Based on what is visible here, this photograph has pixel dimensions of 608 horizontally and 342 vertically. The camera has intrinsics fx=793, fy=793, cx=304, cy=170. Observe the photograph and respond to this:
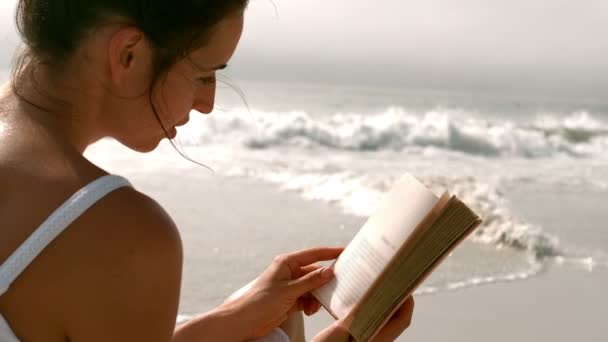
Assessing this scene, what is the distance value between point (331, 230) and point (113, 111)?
10.5 ft

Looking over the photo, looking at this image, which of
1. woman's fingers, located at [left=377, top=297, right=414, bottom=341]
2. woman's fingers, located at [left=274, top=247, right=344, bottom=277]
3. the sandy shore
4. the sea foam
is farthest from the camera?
the sea foam

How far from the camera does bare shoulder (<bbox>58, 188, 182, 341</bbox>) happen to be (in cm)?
89

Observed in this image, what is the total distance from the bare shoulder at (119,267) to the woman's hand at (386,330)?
23.0 inches

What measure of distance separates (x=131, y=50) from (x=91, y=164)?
15 centimetres

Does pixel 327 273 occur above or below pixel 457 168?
above

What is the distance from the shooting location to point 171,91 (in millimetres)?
1029

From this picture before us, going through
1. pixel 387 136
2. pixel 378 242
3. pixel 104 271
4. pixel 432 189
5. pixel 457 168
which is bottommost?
pixel 387 136

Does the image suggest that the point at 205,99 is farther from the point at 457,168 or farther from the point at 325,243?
the point at 457,168

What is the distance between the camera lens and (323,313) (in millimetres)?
2828

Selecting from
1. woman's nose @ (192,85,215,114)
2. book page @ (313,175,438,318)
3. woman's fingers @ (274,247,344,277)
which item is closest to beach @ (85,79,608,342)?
woman's fingers @ (274,247,344,277)

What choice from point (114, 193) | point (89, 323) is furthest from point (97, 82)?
point (89, 323)

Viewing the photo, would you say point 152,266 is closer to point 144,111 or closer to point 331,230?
point 144,111

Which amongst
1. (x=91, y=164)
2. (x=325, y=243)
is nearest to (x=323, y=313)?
(x=325, y=243)

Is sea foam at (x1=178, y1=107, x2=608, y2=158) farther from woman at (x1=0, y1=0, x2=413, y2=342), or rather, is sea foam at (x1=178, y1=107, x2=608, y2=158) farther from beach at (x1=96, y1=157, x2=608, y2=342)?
woman at (x1=0, y1=0, x2=413, y2=342)
